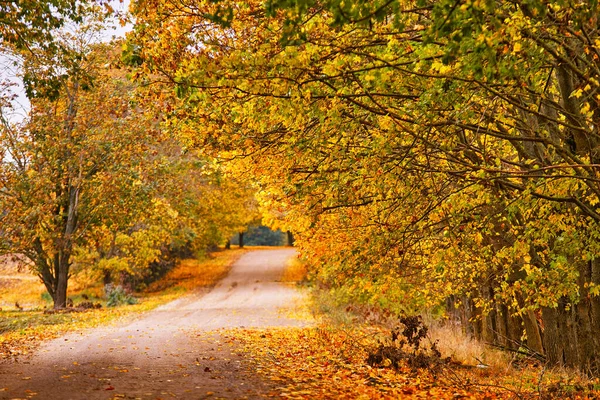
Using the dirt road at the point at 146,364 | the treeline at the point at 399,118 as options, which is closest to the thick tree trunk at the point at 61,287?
the dirt road at the point at 146,364

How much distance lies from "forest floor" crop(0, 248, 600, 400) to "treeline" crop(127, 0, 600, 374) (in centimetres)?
144

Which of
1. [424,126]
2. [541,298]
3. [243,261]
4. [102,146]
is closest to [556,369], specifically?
[541,298]

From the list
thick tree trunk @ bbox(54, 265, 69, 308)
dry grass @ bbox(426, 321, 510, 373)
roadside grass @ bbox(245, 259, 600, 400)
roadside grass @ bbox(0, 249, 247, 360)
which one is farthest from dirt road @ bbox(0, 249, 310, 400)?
dry grass @ bbox(426, 321, 510, 373)

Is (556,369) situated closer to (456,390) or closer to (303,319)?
(456,390)

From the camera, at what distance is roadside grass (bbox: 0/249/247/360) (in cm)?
1589

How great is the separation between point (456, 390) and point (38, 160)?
1707 cm

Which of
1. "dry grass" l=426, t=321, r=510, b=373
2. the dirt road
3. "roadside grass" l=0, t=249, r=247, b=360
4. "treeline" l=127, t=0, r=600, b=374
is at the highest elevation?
"treeline" l=127, t=0, r=600, b=374

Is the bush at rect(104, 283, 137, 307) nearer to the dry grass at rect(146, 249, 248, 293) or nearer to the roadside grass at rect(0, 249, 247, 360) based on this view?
the roadside grass at rect(0, 249, 247, 360)

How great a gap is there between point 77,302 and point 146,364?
822 inches

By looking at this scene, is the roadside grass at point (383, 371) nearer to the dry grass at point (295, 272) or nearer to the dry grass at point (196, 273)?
the dry grass at point (196, 273)

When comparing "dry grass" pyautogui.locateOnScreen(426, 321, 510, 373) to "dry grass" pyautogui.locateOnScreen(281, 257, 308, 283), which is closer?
"dry grass" pyautogui.locateOnScreen(426, 321, 510, 373)

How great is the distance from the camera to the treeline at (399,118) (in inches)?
242

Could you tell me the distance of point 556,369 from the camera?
12.1 meters

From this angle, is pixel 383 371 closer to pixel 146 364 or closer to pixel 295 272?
pixel 146 364
